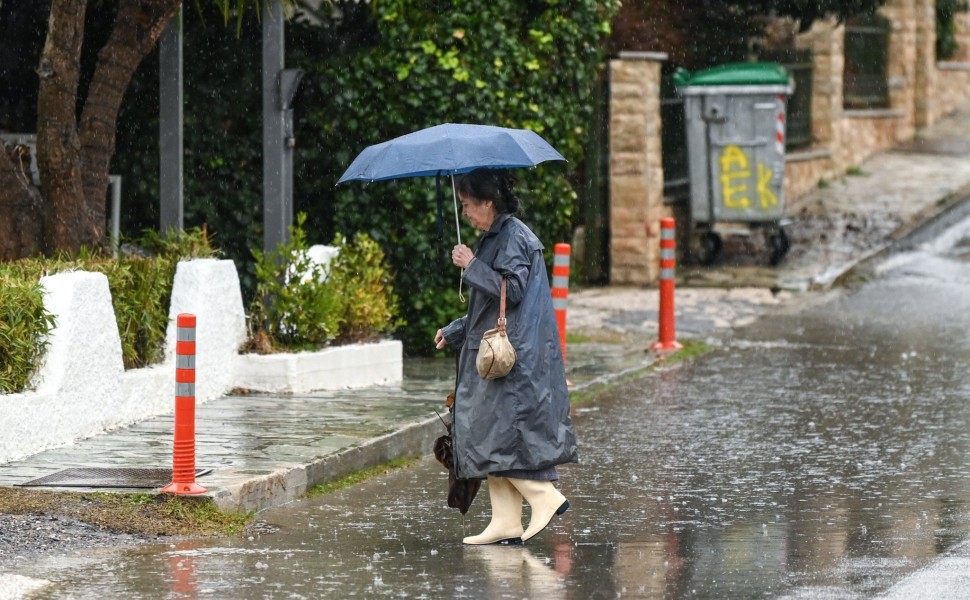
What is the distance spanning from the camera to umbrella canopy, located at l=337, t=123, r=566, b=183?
22.7 ft

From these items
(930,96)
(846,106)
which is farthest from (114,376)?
(930,96)

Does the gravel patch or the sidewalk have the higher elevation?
the sidewalk

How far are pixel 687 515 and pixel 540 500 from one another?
0.98 metres

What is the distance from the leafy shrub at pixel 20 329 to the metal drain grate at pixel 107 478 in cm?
61

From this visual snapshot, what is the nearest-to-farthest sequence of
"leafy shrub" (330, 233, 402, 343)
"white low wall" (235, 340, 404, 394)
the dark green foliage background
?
"white low wall" (235, 340, 404, 394), "leafy shrub" (330, 233, 402, 343), the dark green foliage background

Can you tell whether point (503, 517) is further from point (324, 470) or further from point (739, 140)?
point (739, 140)

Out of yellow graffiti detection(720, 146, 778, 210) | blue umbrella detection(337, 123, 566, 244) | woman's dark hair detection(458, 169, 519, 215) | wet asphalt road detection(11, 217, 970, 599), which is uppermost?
yellow graffiti detection(720, 146, 778, 210)

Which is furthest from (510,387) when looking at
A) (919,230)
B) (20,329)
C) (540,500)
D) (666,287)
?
(919,230)

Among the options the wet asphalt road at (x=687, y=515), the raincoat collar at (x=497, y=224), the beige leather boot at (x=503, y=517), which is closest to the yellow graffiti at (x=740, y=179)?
the wet asphalt road at (x=687, y=515)

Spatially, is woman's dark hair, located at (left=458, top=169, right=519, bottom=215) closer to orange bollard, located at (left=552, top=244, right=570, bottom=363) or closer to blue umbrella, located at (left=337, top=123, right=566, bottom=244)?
blue umbrella, located at (left=337, top=123, right=566, bottom=244)

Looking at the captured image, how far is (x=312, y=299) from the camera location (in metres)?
11.0

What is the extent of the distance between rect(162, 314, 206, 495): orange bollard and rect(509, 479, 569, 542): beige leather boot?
1.53 m

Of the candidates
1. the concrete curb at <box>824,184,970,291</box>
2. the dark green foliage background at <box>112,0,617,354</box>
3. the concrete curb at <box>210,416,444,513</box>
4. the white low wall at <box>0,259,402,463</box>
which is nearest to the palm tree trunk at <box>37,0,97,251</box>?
the white low wall at <box>0,259,402,463</box>

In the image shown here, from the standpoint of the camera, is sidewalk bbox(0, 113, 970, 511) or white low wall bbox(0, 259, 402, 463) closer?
sidewalk bbox(0, 113, 970, 511)
